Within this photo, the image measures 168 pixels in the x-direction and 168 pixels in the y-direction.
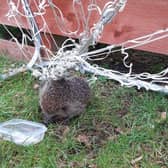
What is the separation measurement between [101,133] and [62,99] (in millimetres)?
307

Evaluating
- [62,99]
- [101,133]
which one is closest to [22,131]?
[62,99]

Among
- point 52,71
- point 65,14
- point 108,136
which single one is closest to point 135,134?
point 108,136

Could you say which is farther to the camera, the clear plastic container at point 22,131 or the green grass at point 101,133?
the clear plastic container at point 22,131

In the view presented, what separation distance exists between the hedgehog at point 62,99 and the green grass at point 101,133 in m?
0.06

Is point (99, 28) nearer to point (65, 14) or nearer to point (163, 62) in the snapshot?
point (65, 14)

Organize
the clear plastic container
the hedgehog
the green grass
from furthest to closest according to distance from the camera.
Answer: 1. the hedgehog
2. the clear plastic container
3. the green grass

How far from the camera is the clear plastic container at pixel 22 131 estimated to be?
248 cm

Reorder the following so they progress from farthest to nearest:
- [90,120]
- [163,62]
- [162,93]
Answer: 1. [163,62]
2. [162,93]
3. [90,120]

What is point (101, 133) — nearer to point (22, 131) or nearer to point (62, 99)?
point (62, 99)

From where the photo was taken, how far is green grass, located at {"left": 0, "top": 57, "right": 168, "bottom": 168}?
7.80 ft

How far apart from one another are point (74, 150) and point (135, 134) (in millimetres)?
374

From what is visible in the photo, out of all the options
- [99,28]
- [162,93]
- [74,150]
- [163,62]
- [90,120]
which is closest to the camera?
[99,28]

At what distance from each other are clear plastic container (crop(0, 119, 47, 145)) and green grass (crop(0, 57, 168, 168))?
0.04 meters

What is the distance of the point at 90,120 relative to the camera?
2711mm
